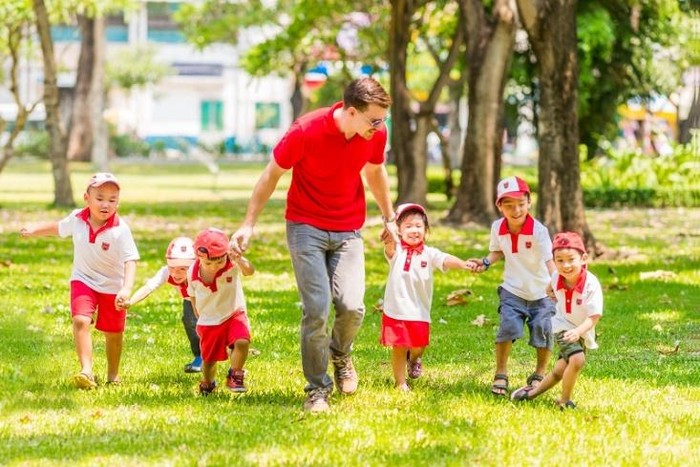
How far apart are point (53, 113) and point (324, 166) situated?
18.7 m

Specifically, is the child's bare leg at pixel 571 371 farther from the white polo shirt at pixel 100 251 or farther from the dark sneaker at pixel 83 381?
the dark sneaker at pixel 83 381

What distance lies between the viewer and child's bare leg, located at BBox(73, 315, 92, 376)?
843cm

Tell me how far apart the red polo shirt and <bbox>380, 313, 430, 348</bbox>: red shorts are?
785mm

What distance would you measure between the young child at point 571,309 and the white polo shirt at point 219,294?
5.92ft

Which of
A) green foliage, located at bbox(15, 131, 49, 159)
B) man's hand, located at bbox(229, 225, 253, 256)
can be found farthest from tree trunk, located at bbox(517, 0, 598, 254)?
green foliage, located at bbox(15, 131, 49, 159)

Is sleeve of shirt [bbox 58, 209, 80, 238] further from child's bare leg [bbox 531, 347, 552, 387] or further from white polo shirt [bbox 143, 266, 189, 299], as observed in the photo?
child's bare leg [bbox 531, 347, 552, 387]

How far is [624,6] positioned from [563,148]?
628 inches

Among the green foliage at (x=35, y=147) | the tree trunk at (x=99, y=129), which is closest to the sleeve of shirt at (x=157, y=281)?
the tree trunk at (x=99, y=129)

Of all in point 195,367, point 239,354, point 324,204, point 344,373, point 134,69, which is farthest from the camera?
point 134,69

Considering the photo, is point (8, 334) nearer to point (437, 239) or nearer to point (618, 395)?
point (618, 395)

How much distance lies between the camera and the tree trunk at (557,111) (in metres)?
16.2

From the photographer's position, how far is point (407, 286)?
8555mm

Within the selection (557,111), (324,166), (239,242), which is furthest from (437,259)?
(557,111)

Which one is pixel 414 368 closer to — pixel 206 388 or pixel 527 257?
pixel 527 257
